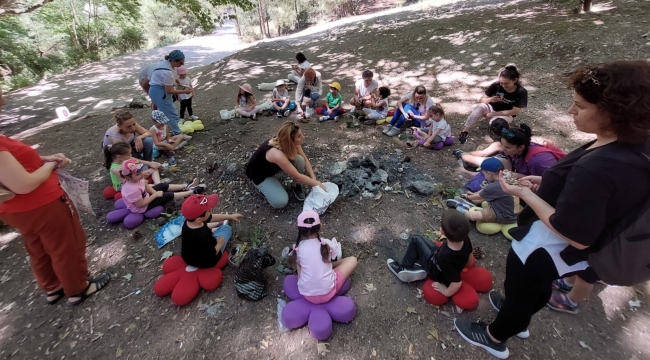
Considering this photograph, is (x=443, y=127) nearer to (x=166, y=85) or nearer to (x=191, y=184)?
(x=191, y=184)

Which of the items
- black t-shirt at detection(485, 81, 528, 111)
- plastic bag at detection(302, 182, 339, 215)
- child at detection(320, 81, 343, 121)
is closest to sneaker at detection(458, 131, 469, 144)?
black t-shirt at detection(485, 81, 528, 111)

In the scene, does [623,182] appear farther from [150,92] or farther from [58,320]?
[150,92]

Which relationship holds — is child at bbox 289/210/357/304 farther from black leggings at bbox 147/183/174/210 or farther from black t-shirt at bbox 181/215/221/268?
black leggings at bbox 147/183/174/210

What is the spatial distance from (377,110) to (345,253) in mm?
4124

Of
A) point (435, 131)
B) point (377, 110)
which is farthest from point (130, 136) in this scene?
point (435, 131)

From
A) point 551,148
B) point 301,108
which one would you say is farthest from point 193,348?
point 301,108

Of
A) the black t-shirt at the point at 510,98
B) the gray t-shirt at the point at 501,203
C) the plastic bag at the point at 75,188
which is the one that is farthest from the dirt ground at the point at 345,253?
the plastic bag at the point at 75,188

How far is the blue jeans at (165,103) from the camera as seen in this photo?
547cm

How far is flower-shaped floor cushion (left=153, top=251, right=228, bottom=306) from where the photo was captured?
2896mm

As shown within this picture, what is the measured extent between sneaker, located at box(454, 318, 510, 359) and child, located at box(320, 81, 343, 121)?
5.02 meters

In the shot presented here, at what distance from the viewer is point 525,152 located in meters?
3.43

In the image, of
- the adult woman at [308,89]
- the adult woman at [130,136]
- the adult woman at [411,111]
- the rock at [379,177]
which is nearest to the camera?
the rock at [379,177]

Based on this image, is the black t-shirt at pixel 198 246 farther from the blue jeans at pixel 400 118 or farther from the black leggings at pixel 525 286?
the blue jeans at pixel 400 118

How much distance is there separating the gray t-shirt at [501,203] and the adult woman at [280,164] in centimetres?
207
